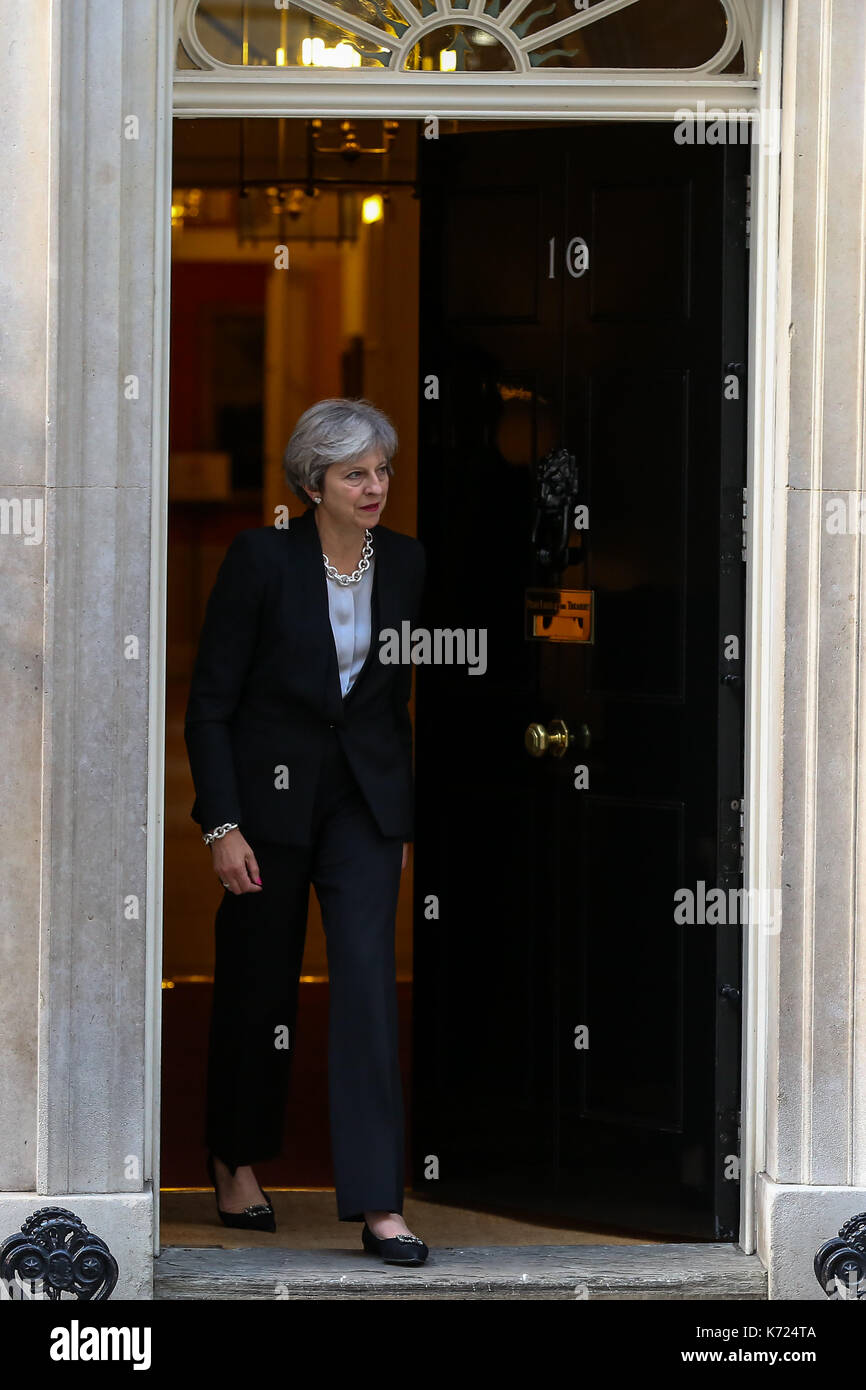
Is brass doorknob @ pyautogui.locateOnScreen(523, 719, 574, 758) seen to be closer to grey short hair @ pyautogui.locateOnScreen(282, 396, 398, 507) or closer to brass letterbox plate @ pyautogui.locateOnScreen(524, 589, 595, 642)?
brass letterbox plate @ pyautogui.locateOnScreen(524, 589, 595, 642)

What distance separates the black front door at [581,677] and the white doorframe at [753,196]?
10 cm

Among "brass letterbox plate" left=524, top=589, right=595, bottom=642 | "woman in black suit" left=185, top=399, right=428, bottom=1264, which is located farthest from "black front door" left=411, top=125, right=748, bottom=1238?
"woman in black suit" left=185, top=399, right=428, bottom=1264

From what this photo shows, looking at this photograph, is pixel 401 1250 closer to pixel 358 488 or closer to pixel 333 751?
pixel 333 751

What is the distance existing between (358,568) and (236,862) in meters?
0.80

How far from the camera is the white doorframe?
15.2ft

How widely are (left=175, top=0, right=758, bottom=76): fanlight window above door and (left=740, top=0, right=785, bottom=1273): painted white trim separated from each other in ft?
0.76

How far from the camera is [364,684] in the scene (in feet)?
15.6

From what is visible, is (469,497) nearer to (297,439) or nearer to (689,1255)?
(297,439)

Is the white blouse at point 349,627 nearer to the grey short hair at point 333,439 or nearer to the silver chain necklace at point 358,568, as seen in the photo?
the silver chain necklace at point 358,568

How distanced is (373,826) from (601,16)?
2.16 metres

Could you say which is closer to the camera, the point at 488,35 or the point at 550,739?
the point at 488,35

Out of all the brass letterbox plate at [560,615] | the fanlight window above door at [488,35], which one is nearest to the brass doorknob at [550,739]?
the brass letterbox plate at [560,615]

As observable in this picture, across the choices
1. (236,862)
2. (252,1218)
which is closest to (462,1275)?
(252,1218)

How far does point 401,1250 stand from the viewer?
15.1ft
